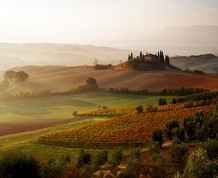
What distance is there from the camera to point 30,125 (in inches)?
2726

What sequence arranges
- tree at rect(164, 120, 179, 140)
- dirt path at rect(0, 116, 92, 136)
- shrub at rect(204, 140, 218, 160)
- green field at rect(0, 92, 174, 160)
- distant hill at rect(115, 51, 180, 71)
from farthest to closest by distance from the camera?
distant hill at rect(115, 51, 180, 71)
dirt path at rect(0, 116, 92, 136)
green field at rect(0, 92, 174, 160)
tree at rect(164, 120, 179, 140)
shrub at rect(204, 140, 218, 160)

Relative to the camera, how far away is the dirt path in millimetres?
65188

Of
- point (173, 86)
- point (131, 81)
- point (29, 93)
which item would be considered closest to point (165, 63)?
point (131, 81)

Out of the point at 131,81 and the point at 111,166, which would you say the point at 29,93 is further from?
the point at 111,166

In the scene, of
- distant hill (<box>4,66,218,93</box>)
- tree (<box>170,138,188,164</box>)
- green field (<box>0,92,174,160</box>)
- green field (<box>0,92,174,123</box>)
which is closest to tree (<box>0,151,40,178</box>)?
tree (<box>170,138,188,164</box>)

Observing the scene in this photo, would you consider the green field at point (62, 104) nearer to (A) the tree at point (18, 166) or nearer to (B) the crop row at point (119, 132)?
(B) the crop row at point (119, 132)

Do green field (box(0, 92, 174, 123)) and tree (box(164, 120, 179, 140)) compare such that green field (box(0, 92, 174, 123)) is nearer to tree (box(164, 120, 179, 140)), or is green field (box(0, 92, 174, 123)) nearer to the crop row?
the crop row

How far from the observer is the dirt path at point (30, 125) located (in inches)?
2566

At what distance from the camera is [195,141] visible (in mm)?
41812

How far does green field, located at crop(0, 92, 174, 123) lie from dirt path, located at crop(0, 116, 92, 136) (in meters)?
4.68

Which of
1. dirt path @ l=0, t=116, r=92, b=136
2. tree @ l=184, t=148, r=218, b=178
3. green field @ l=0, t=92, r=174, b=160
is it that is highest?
tree @ l=184, t=148, r=218, b=178

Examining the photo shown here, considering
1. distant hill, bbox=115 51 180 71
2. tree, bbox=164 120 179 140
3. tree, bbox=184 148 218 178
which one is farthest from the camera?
distant hill, bbox=115 51 180 71

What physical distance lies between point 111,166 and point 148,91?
6809 centimetres

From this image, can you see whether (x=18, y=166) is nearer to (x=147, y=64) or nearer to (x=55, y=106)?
(x=55, y=106)
